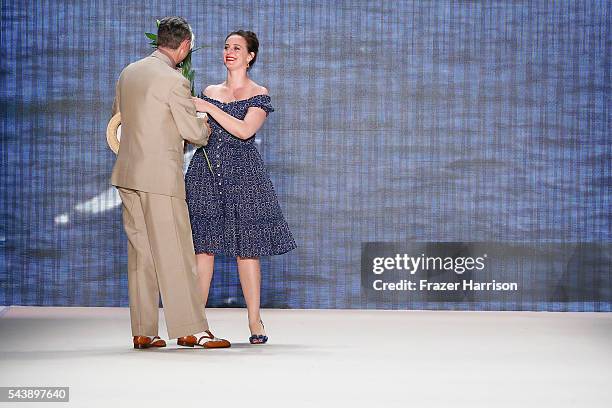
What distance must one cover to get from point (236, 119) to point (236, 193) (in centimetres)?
30

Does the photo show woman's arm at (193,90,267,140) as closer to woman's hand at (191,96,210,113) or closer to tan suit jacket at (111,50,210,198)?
woman's hand at (191,96,210,113)

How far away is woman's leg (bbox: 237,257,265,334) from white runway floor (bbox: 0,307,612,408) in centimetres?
10

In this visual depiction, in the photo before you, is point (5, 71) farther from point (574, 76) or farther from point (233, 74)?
point (574, 76)

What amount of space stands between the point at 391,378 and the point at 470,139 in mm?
2962

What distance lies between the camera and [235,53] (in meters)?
4.89

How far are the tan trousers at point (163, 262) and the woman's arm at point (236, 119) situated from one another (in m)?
0.39

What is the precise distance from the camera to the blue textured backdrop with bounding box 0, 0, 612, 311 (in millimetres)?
6582

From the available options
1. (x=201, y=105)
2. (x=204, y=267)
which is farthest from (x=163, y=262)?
(x=201, y=105)

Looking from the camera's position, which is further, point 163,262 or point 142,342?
point 142,342

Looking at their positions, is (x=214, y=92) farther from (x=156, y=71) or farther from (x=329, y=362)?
(x=329, y=362)

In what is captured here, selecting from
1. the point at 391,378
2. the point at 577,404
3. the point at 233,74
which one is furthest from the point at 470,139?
the point at 577,404

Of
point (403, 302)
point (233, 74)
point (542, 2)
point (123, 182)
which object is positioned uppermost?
point (542, 2)

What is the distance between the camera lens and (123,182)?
4469 millimetres

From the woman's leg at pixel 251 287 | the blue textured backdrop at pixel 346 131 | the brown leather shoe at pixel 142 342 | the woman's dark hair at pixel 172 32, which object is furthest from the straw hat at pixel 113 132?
the blue textured backdrop at pixel 346 131
